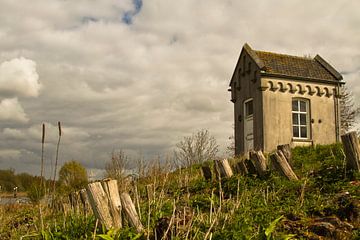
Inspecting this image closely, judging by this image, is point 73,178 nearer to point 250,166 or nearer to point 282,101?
point 250,166

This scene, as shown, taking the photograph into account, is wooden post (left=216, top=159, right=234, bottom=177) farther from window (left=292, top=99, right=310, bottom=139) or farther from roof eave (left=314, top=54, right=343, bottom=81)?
roof eave (left=314, top=54, right=343, bottom=81)

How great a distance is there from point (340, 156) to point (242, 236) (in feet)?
22.2

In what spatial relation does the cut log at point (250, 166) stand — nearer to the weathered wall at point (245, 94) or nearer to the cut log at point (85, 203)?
the cut log at point (85, 203)

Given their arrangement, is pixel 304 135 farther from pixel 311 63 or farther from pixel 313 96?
pixel 311 63

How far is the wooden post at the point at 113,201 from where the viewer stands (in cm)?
536

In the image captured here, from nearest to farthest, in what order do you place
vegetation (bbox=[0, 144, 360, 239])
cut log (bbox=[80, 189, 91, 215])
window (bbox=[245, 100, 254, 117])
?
vegetation (bbox=[0, 144, 360, 239])
cut log (bbox=[80, 189, 91, 215])
window (bbox=[245, 100, 254, 117])

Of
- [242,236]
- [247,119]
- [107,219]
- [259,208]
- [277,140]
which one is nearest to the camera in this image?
[242,236]

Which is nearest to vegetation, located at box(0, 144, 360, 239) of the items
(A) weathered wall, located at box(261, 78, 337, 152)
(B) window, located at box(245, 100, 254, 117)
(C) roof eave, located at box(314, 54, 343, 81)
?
(A) weathered wall, located at box(261, 78, 337, 152)

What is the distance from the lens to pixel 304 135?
2022cm

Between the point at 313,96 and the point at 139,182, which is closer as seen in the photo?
the point at 139,182

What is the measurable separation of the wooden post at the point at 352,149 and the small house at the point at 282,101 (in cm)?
1026

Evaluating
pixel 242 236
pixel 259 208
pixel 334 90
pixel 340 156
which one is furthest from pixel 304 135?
pixel 242 236

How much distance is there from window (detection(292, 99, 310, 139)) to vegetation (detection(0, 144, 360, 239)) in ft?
34.0

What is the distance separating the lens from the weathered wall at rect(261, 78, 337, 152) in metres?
19.3
